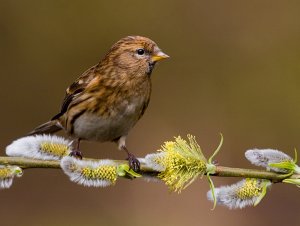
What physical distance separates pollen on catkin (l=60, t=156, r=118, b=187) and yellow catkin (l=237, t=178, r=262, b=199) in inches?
13.0

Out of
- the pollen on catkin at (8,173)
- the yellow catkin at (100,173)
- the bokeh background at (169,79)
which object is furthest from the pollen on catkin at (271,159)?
the bokeh background at (169,79)

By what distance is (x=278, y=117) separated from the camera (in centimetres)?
741

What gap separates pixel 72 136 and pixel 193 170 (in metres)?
1.94

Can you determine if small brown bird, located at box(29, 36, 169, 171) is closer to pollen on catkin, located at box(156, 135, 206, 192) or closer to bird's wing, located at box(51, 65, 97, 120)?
bird's wing, located at box(51, 65, 97, 120)

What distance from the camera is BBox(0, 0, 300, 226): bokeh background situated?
22.4ft

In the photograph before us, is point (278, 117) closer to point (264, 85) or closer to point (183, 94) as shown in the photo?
point (264, 85)

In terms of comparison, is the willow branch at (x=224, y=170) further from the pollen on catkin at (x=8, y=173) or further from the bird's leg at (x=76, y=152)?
the bird's leg at (x=76, y=152)

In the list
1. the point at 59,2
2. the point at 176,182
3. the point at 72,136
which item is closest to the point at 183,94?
the point at 59,2

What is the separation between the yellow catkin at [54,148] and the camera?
197 cm

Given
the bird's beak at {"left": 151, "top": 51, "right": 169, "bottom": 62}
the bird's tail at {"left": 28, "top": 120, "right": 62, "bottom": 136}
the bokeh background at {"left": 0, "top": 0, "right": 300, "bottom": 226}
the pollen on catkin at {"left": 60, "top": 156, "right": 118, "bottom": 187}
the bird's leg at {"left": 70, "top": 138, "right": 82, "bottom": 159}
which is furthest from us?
the bokeh background at {"left": 0, "top": 0, "right": 300, "bottom": 226}

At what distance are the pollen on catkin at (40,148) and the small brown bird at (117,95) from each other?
4.83 feet

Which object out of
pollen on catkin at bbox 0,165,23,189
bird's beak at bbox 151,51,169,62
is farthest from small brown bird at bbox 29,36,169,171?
pollen on catkin at bbox 0,165,23,189

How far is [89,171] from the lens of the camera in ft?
6.22

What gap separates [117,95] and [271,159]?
175 centimetres
